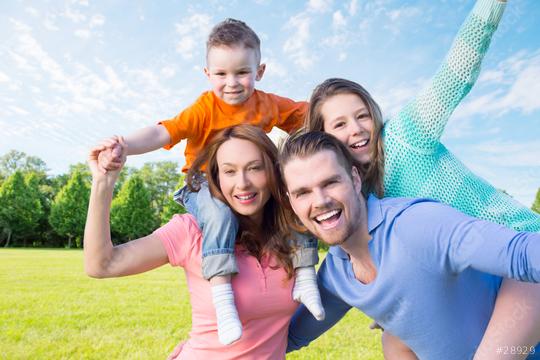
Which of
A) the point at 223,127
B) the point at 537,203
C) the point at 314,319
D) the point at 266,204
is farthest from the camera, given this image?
the point at 537,203

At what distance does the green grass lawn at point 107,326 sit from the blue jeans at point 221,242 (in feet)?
11.1

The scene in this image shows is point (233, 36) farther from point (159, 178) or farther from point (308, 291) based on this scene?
point (159, 178)

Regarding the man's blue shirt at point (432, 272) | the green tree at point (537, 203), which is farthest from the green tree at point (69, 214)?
the man's blue shirt at point (432, 272)

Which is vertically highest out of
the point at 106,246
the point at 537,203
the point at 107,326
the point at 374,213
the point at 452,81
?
the point at 537,203

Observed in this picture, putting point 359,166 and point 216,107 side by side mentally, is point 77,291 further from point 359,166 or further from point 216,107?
point 359,166

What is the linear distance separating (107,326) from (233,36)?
19.4ft

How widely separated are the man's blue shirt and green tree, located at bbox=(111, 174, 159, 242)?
48142mm

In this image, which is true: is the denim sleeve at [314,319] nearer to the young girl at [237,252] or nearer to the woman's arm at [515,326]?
the young girl at [237,252]

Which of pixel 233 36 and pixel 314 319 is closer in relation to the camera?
pixel 314 319

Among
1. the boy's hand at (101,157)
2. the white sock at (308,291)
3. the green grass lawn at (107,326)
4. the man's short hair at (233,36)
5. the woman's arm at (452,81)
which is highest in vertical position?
the man's short hair at (233,36)

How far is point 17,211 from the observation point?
162ft

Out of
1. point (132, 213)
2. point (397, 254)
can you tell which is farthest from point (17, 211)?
point (397, 254)

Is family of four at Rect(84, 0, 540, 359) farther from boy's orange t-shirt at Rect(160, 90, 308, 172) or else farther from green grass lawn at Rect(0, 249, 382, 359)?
green grass lawn at Rect(0, 249, 382, 359)

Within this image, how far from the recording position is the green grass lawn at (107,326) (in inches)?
238
